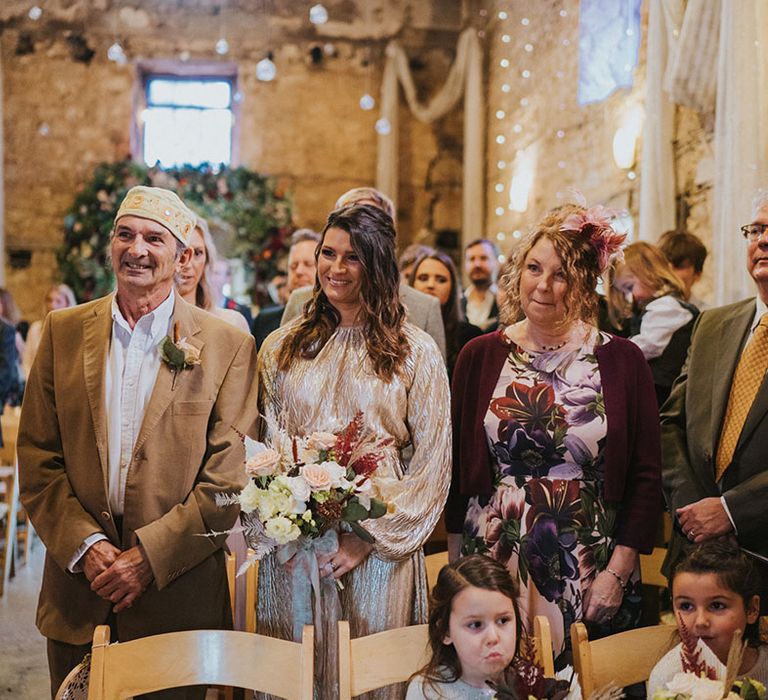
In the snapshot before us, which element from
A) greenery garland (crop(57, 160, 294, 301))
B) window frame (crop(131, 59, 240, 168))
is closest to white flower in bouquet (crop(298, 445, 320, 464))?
greenery garland (crop(57, 160, 294, 301))

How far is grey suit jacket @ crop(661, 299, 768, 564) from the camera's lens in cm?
258

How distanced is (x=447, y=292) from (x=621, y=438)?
2240 millimetres

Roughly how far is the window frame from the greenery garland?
2.81 ft

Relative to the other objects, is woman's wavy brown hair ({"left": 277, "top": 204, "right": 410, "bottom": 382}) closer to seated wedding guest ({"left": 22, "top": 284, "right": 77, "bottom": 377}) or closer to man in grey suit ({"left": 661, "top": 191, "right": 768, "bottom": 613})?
man in grey suit ({"left": 661, "top": 191, "right": 768, "bottom": 613})

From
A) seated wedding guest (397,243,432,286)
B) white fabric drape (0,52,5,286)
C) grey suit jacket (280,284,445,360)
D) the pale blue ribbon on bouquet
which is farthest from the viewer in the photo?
white fabric drape (0,52,5,286)

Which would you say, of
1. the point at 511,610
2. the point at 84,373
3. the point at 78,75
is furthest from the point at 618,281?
the point at 78,75

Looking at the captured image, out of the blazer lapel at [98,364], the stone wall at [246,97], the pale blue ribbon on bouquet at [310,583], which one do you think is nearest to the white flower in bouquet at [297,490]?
the pale blue ribbon on bouquet at [310,583]

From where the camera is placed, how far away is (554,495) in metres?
2.52

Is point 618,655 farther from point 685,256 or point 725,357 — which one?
point 685,256

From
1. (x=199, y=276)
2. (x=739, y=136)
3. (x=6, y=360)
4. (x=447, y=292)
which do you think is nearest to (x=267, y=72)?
(x=6, y=360)

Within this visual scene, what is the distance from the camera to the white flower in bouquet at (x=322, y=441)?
2.26 metres

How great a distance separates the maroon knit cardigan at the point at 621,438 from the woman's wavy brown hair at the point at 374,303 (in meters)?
0.26

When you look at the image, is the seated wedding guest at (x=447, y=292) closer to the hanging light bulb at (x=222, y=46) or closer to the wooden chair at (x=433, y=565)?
the wooden chair at (x=433, y=565)

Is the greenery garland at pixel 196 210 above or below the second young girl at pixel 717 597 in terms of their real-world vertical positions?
above
